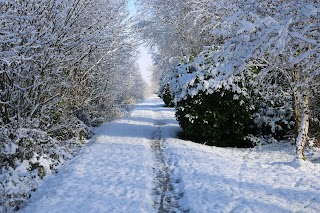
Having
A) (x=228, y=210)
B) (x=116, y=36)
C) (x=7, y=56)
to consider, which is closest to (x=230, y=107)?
(x=116, y=36)

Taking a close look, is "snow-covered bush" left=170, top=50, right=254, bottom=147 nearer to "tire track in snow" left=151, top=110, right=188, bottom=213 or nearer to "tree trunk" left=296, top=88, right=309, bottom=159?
"tree trunk" left=296, top=88, right=309, bottom=159

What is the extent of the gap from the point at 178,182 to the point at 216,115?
4843mm

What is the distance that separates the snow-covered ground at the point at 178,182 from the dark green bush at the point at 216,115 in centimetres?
108

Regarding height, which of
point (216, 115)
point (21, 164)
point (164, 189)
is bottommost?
point (164, 189)

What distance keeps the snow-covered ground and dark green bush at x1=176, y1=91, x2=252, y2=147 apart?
1.08 metres

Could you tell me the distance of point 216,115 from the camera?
1120 centimetres

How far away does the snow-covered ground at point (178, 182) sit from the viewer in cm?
537

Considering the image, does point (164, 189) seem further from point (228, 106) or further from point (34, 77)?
point (228, 106)

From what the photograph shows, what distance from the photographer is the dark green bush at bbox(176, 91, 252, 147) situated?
11.1m

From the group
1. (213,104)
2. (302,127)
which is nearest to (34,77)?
(213,104)

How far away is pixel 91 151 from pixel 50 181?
293 cm

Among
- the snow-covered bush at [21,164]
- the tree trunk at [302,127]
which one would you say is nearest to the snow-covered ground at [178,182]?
the snow-covered bush at [21,164]

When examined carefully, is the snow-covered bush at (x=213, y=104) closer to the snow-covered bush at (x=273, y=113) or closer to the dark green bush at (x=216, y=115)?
the dark green bush at (x=216, y=115)

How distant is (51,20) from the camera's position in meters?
7.51
